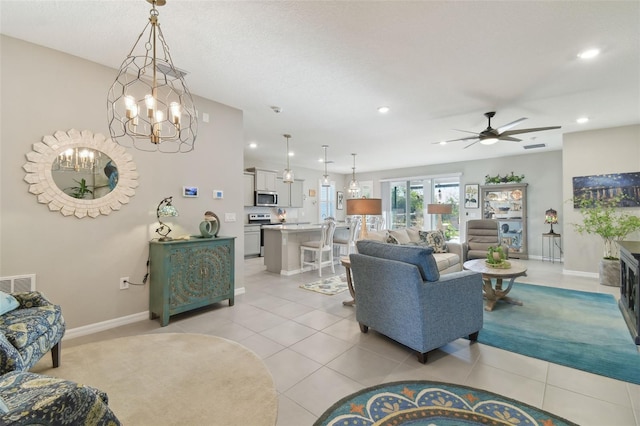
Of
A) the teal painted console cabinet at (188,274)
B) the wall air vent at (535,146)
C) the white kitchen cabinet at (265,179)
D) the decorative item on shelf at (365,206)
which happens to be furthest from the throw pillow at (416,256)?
the wall air vent at (535,146)

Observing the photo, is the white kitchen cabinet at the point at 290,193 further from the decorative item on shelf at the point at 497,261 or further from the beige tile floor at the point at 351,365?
the decorative item on shelf at the point at 497,261

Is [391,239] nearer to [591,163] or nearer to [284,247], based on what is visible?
[284,247]

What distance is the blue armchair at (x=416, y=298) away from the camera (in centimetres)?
221

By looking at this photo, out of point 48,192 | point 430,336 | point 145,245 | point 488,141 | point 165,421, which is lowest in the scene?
point 165,421

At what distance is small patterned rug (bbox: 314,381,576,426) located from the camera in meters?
1.60

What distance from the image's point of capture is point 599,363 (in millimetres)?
2207

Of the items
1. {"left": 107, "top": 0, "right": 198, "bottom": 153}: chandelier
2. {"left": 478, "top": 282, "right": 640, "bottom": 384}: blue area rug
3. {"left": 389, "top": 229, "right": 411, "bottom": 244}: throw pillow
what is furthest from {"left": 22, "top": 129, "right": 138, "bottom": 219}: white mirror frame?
{"left": 478, "top": 282, "right": 640, "bottom": 384}: blue area rug

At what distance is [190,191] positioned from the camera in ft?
11.6

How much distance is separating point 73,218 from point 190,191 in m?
1.16

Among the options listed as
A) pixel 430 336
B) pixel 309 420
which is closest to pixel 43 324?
pixel 309 420

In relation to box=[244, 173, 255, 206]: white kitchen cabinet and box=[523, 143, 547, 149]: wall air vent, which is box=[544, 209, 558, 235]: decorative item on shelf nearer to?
box=[523, 143, 547, 149]: wall air vent

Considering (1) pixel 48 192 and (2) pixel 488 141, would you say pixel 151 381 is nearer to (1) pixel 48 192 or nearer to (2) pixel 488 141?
(1) pixel 48 192

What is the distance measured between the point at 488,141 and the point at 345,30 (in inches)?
117

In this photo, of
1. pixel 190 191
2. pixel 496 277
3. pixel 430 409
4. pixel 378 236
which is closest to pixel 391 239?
pixel 378 236
